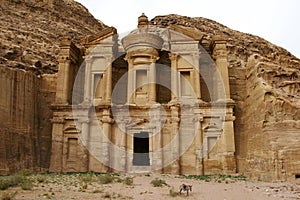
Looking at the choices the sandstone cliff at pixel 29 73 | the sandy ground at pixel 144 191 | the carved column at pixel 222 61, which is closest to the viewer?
the sandy ground at pixel 144 191

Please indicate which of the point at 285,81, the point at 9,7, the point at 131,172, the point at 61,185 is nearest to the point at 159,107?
the point at 131,172

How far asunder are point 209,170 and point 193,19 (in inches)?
1105

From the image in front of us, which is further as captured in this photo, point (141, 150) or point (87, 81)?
point (141, 150)

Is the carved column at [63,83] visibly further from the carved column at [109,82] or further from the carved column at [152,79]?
the carved column at [152,79]

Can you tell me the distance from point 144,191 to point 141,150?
13530mm

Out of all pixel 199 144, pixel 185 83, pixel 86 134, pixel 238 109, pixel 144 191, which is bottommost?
pixel 144 191

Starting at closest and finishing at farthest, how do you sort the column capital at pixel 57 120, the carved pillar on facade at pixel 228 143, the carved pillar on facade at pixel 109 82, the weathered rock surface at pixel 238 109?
the weathered rock surface at pixel 238 109
the carved pillar on facade at pixel 228 143
the column capital at pixel 57 120
the carved pillar on facade at pixel 109 82

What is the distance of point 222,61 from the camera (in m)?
27.2

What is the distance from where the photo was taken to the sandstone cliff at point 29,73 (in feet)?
77.9

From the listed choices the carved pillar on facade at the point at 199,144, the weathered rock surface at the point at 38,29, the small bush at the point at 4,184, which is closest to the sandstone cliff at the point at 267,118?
the carved pillar on facade at the point at 199,144

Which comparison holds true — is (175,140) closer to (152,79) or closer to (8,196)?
(152,79)

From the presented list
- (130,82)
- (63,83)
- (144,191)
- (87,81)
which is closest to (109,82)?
(130,82)

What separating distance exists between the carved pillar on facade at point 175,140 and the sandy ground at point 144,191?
5.97 metres

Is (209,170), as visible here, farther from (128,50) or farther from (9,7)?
(9,7)
